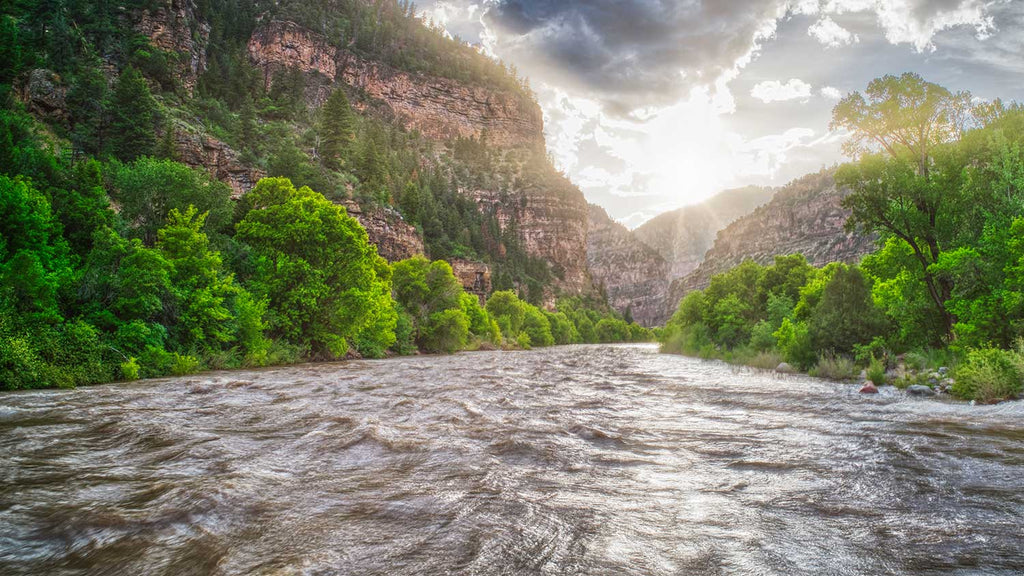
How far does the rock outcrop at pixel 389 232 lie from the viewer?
68.7 metres

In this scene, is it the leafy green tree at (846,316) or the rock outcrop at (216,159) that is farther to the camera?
the rock outcrop at (216,159)

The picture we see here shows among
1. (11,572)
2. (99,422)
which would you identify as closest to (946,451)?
(11,572)

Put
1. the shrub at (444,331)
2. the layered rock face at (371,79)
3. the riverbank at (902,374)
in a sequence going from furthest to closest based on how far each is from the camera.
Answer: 1. the layered rock face at (371,79)
2. the shrub at (444,331)
3. the riverbank at (902,374)

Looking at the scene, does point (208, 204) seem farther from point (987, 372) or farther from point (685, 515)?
point (987, 372)

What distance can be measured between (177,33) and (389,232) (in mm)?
57804

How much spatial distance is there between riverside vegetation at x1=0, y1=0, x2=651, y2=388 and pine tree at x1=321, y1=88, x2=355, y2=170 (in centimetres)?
25

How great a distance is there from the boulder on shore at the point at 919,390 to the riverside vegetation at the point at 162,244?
29.0 meters

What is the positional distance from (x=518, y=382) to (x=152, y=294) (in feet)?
54.4

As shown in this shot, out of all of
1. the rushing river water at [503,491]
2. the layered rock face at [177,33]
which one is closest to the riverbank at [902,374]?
the rushing river water at [503,491]

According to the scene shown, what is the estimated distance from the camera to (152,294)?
21.0 meters

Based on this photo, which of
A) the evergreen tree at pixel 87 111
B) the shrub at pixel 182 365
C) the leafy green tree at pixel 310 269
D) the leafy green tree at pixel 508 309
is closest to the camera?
the shrub at pixel 182 365

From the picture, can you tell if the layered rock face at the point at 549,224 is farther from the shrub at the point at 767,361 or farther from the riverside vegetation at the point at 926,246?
the riverside vegetation at the point at 926,246

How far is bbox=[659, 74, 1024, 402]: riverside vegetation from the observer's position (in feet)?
60.0

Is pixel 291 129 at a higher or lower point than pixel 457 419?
higher
